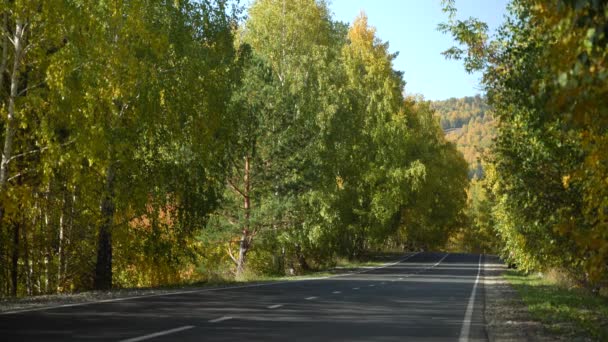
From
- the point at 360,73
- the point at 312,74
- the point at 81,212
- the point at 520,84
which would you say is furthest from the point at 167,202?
the point at 360,73

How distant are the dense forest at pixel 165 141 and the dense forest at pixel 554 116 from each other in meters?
8.29

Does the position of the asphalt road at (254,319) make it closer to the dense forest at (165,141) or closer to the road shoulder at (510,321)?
the road shoulder at (510,321)

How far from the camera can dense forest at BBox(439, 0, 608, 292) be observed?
6000 millimetres

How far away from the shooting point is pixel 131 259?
2977 centimetres

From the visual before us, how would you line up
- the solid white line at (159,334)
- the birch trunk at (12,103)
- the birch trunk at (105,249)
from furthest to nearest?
the birch trunk at (105,249) → the birch trunk at (12,103) → the solid white line at (159,334)

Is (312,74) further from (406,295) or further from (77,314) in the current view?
(77,314)

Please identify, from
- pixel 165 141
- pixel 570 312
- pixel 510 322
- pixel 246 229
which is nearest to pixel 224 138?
pixel 165 141

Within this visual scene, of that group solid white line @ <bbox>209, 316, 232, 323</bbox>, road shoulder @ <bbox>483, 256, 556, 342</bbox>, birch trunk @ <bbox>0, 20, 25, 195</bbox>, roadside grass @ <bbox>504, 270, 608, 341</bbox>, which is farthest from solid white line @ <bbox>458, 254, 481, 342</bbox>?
birch trunk @ <bbox>0, 20, 25, 195</bbox>

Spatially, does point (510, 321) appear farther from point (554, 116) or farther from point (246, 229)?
point (246, 229)

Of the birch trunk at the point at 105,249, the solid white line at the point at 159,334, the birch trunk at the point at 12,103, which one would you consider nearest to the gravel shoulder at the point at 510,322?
the solid white line at the point at 159,334

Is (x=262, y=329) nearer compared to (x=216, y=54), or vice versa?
(x=262, y=329)

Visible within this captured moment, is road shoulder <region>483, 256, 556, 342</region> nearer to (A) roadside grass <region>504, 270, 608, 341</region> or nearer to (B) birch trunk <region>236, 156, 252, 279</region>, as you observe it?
(A) roadside grass <region>504, 270, 608, 341</region>

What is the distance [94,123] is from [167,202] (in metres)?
6.86

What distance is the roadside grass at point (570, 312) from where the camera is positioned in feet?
44.7
